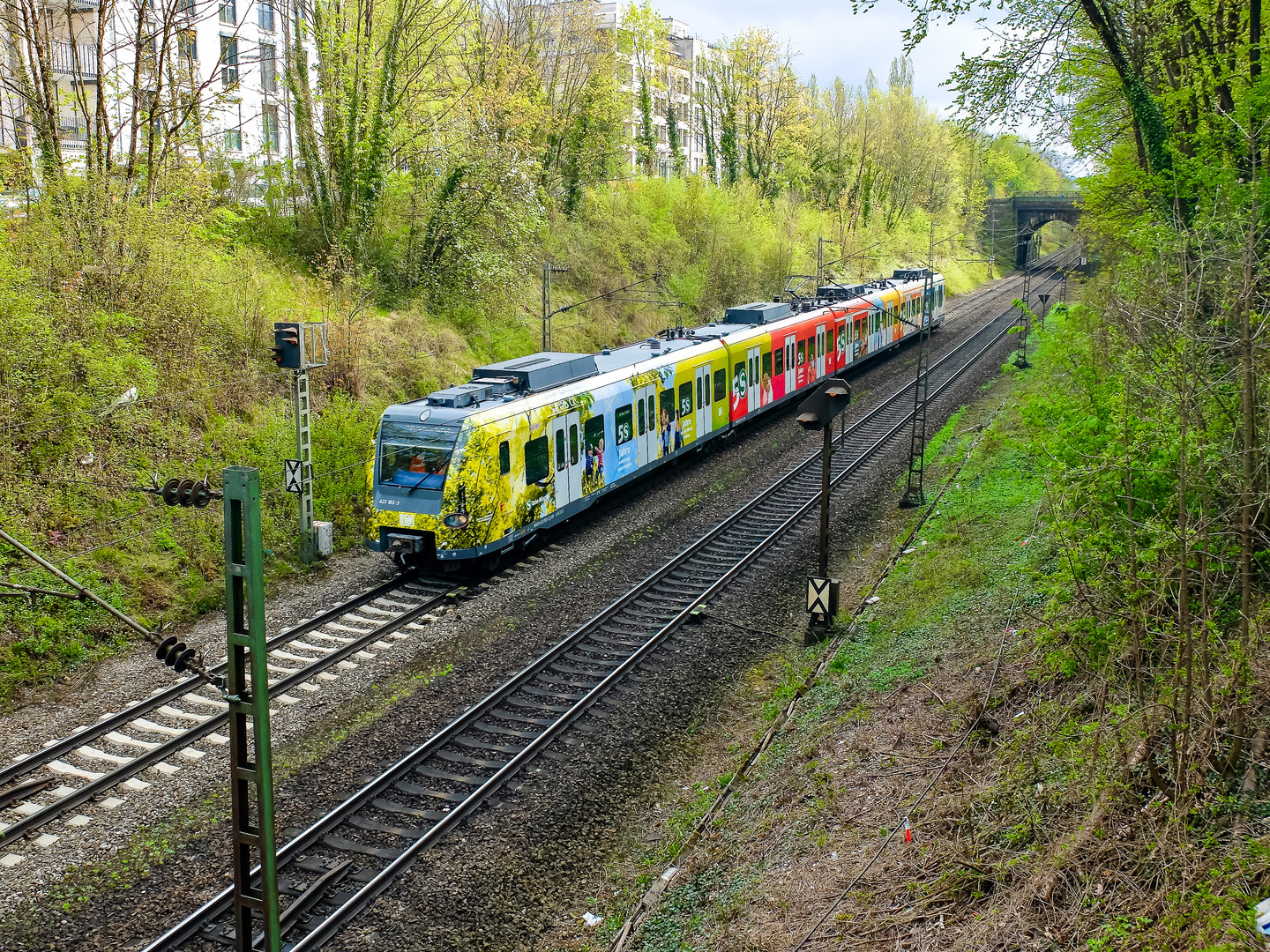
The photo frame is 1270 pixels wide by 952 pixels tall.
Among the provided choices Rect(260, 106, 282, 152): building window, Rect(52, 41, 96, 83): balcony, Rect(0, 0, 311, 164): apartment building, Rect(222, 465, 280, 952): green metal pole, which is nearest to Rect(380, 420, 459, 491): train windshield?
Rect(0, 0, 311, 164): apartment building

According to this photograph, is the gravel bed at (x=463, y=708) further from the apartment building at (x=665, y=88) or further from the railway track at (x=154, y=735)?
the apartment building at (x=665, y=88)

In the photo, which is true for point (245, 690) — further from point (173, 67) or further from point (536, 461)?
point (173, 67)

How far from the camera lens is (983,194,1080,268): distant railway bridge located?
8631 centimetres

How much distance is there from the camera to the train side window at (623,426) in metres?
19.7

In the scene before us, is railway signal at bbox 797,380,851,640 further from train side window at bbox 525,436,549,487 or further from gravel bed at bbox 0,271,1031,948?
train side window at bbox 525,436,549,487

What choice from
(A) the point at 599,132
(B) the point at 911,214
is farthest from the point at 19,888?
(B) the point at 911,214

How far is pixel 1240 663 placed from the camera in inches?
281

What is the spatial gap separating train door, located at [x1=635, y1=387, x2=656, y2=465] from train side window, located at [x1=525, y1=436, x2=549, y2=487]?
3.60 m

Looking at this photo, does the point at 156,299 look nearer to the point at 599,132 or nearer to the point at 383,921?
the point at 383,921

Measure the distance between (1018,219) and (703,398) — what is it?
77318 millimetres

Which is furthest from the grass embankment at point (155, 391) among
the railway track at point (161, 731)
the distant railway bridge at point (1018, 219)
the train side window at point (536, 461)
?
the distant railway bridge at point (1018, 219)

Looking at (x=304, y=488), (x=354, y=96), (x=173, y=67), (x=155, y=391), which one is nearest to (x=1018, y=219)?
(x=354, y=96)

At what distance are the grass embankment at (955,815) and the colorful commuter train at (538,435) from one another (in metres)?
5.33

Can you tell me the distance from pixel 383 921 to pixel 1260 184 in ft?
41.6
